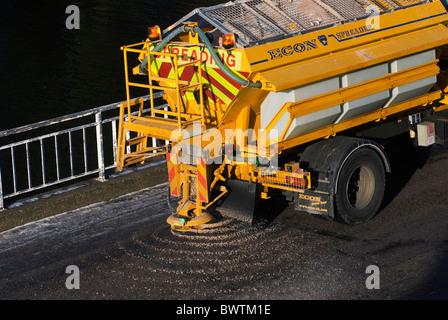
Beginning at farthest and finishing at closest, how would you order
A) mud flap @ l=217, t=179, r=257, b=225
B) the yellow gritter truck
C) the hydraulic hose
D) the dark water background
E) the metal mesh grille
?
the dark water background
mud flap @ l=217, t=179, r=257, b=225
the metal mesh grille
the yellow gritter truck
the hydraulic hose

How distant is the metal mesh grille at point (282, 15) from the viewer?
8.80m

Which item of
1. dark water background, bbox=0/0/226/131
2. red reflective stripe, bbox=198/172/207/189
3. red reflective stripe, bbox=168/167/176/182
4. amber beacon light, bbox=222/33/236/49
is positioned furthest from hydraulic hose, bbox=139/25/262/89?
dark water background, bbox=0/0/226/131

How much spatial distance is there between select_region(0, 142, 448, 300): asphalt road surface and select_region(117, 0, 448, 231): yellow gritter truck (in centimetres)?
37

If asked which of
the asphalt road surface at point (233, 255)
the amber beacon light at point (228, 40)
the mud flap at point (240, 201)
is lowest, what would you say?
the asphalt road surface at point (233, 255)

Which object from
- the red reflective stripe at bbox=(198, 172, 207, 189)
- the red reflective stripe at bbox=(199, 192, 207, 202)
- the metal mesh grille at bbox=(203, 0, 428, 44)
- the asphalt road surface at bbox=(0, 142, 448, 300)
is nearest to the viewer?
the asphalt road surface at bbox=(0, 142, 448, 300)

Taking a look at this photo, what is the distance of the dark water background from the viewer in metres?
18.7

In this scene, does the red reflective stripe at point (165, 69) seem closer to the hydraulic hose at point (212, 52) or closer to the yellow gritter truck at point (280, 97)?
the yellow gritter truck at point (280, 97)

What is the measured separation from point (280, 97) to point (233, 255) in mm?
1778

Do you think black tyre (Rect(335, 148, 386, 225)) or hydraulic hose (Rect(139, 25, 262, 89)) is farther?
black tyre (Rect(335, 148, 386, 225))

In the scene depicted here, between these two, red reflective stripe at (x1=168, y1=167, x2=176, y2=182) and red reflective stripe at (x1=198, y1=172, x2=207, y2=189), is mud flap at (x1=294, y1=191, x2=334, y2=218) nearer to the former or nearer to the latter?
red reflective stripe at (x1=198, y1=172, x2=207, y2=189)

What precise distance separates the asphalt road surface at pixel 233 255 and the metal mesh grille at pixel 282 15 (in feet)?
7.57

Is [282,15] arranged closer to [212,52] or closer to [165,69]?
[212,52]

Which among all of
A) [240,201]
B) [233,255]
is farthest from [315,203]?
[233,255]

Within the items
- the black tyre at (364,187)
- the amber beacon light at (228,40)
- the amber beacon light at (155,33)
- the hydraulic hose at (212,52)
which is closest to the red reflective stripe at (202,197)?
the hydraulic hose at (212,52)
